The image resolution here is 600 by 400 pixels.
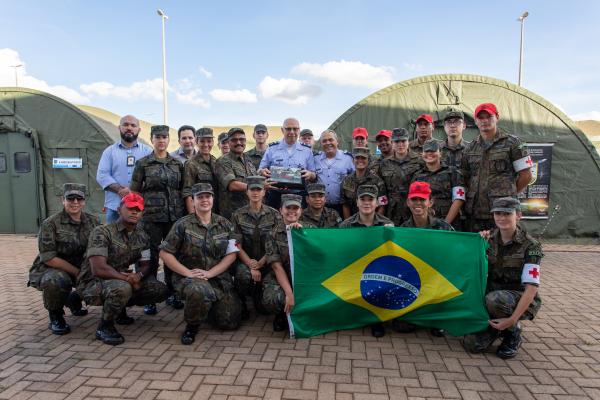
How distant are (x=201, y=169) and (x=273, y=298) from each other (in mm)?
2085

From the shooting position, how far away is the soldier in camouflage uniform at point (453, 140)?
17.1 feet

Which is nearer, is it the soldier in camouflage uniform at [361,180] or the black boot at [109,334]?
the black boot at [109,334]

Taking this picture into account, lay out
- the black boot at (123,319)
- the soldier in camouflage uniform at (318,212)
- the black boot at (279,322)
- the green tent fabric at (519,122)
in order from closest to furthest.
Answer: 1. the black boot at (279,322)
2. the black boot at (123,319)
3. the soldier in camouflage uniform at (318,212)
4. the green tent fabric at (519,122)

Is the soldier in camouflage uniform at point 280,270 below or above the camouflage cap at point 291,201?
below

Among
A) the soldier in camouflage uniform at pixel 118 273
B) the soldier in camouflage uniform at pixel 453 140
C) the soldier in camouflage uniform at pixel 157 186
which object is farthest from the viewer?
the soldier in camouflage uniform at pixel 453 140

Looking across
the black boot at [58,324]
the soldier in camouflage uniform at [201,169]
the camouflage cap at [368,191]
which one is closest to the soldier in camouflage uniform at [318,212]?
the camouflage cap at [368,191]

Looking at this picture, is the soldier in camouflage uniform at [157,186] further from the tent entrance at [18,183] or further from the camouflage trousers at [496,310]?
the tent entrance at [18,183]

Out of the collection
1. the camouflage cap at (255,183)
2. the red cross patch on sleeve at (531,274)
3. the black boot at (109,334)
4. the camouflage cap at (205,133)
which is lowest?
the black boot at (109,334)

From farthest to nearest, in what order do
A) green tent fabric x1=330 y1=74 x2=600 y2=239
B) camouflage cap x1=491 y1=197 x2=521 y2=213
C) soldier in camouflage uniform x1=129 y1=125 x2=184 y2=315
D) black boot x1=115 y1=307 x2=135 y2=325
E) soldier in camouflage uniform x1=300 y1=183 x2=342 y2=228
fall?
green tent fabric x1=330 y1=74 x2=600 y2=239 → soldier in camouflage uniform x1=129 y1=125 x2=184 y2=315 → soldier in camouflage uniform x1=300 y1=183 x2=342 y2=228 → black boot x1=115 y1=307 x2=135 y2=325 → camouflage cap x1=491 y1=197 x2=521 y2=213

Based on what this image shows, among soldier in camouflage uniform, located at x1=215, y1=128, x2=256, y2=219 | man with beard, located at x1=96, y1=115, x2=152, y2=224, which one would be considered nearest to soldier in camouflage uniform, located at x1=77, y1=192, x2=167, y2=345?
man with beard, located at x1=96, y1=115, x2=152, y2=224

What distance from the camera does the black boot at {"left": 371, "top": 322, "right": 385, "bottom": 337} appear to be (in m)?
4.07

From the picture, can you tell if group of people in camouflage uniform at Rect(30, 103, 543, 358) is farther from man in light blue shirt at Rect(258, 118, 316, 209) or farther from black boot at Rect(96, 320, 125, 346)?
man in light blue shirt at Rect(258, 118, 316, 209)

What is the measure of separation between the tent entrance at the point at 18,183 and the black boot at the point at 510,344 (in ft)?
35.2

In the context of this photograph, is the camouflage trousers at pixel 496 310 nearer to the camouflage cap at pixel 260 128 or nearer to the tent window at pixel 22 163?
the camouflage cap at pixel 260 128
